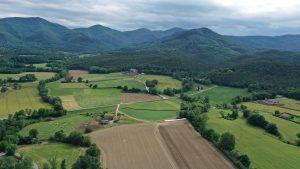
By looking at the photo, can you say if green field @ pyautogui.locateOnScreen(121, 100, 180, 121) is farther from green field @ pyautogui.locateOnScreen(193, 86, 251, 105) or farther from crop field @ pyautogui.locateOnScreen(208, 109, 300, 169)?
green field @ pyautogui.locateOnScreen(193, 86, 251, 105)

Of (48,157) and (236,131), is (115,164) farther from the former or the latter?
(236,131)

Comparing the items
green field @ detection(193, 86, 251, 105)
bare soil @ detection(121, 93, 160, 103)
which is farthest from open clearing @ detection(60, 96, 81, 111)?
green field @ detection(193, 86, 251, 105)

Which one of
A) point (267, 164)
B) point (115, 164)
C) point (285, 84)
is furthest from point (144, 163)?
point (285, 84)

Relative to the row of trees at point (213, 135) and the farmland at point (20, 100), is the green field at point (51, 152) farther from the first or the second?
the farmland at point (20, 100)

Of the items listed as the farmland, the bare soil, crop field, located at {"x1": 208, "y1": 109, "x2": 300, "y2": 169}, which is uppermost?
crop field, located at {"x1": 208, "y1": 109, "x2": 300, "y2": 169}

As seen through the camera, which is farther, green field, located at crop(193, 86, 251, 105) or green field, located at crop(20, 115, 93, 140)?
green field, located at crop(193, 86, 251, 105)

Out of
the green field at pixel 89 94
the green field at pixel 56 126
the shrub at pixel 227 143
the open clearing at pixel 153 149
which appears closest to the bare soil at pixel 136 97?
the green field at pixel 89 94

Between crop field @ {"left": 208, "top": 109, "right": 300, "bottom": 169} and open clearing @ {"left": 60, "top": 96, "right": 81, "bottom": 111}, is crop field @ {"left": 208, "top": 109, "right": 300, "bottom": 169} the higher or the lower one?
the higher one

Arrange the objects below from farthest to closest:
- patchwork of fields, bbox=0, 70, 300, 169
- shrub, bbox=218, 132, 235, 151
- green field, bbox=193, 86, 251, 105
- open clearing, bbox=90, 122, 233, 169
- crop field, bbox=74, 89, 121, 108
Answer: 1. green field, bbox=193, 86, 251, 105
2. crop field, bbox=74, 89, 121, 108
3. shrub, bbox=218, 132, 235, 151
4. patchwork of fields, bbox=0, 70, 300, 169
5. open clearing, bbox=90, 122, 233, 169

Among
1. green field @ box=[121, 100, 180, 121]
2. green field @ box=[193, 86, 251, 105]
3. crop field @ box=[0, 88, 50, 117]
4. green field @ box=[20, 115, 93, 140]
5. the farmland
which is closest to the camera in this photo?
green field @ box=[20, 115, 93, 140]
